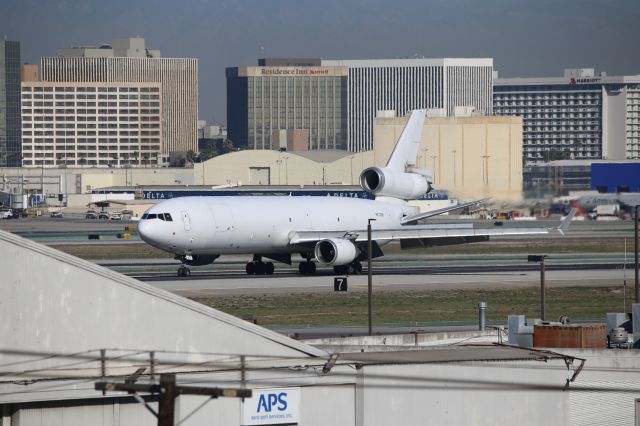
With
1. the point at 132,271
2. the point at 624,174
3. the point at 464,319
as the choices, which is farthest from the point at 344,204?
the point at 624,174

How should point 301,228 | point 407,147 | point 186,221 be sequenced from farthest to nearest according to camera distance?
point 407,147, point 301,228, point 186,221

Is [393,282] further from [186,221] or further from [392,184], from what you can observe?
[392,184]

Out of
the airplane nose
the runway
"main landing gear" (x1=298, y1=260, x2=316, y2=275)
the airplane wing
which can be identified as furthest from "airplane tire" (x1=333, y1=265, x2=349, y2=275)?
the airplane nose

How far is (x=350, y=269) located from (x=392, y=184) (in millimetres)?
10264

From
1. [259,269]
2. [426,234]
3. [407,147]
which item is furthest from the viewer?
[407,147]

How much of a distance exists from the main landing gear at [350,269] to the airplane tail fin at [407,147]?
43.2 feet

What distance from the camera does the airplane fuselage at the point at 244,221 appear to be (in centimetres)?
8194

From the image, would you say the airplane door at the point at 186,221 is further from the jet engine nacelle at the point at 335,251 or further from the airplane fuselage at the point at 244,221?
the jet engine nacelle at the point at 335,251

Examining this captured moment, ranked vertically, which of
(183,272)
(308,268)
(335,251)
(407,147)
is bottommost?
(183,272)

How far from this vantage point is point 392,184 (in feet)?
323

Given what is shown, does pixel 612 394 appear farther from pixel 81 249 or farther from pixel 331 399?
pixel 81 249

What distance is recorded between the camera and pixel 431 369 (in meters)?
36.3

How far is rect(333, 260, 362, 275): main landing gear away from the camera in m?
89.4

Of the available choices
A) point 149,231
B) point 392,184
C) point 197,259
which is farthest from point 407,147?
point 149,231
